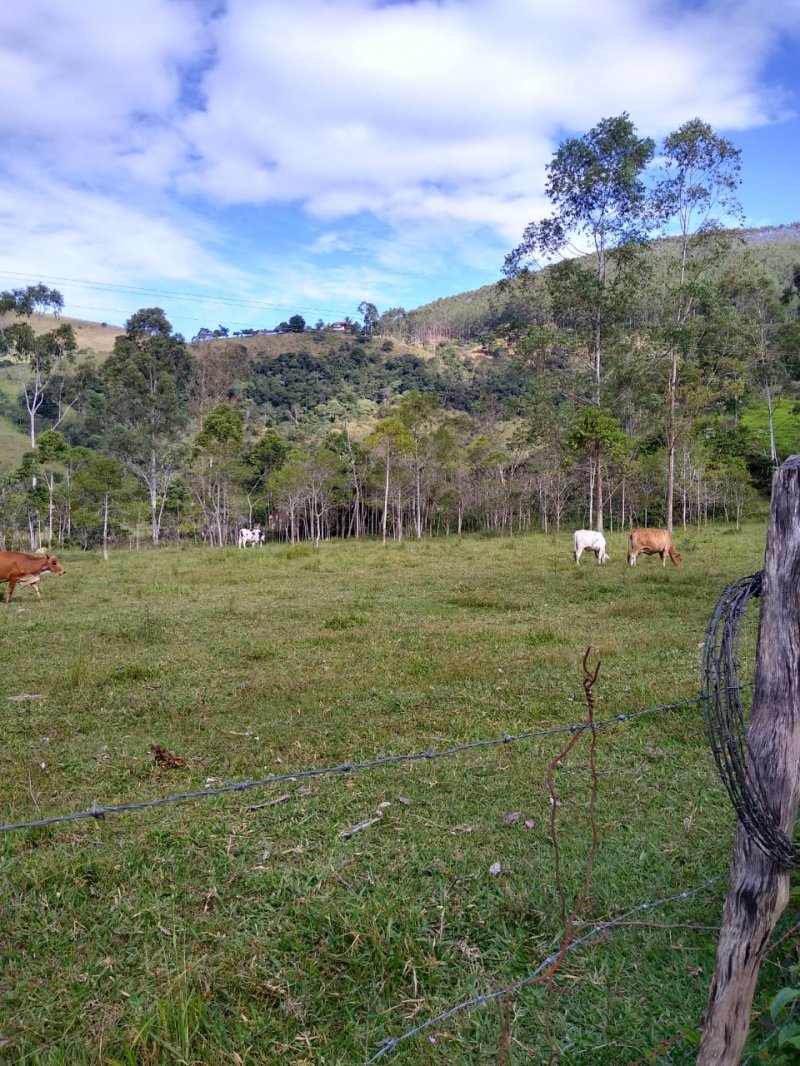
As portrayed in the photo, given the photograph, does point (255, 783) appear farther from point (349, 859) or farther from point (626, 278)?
point (626, 278)

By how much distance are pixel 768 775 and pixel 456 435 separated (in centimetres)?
4892

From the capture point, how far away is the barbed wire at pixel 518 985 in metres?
2.26

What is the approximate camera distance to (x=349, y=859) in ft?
11.2

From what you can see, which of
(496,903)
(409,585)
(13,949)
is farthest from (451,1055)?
(409,585)

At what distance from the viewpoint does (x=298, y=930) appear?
287 centimetres

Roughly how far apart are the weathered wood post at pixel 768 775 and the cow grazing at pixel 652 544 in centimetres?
1546

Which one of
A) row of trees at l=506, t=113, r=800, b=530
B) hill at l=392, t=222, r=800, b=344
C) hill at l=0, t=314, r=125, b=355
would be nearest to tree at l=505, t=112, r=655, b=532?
row of trees at l=506, t=113, r=800, b=530

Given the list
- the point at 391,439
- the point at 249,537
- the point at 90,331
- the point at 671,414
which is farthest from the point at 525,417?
the point at 90,331

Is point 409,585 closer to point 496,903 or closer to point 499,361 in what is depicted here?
point 496,903

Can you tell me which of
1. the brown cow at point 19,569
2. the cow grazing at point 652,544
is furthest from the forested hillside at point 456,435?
the brown cow at point 19,569

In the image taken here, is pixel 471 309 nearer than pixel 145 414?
No

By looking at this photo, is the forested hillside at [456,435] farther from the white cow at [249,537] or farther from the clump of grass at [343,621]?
the clump of grass at [343,621]

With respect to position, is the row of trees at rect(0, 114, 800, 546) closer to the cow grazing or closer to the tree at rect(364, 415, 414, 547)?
the tree at rect(364, 415, 414, 547)

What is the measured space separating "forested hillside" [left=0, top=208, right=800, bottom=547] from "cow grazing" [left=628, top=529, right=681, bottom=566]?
11.7 ft
